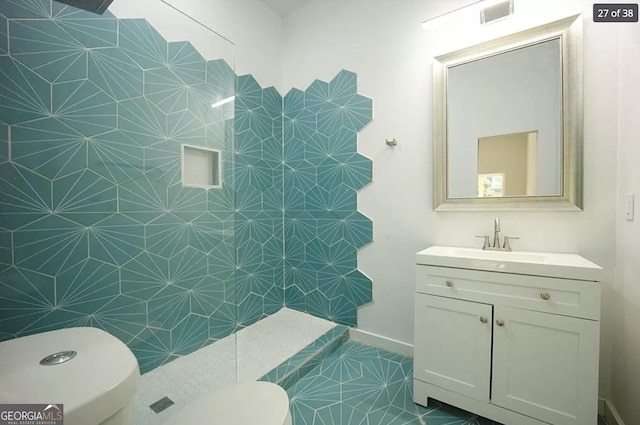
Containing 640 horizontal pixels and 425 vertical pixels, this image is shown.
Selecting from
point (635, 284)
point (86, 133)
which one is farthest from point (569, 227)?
point (86, 133)

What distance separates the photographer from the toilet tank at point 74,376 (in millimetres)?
610

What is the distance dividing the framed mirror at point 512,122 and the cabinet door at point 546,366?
642mm

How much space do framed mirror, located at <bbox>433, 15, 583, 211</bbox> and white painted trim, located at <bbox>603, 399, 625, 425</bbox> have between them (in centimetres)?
97

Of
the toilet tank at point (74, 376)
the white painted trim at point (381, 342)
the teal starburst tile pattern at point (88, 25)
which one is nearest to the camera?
the toilet tank at point (74, 376)

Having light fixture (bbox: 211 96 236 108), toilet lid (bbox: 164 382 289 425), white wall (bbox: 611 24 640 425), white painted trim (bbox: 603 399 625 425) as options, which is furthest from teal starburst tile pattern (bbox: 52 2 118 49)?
white painted trim (bbox: 603 399 625 425)

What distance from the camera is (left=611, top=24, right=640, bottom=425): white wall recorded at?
115 cm

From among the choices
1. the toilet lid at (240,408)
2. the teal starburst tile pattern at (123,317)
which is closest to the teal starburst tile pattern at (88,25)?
the teal starburst tile pattern at (123,317)

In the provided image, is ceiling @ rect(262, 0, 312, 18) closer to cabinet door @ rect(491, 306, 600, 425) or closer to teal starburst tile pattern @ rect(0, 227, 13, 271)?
teal starburst tile pattern @ rect(0, 227, 13, 271)

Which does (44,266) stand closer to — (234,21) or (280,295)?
(280,295)

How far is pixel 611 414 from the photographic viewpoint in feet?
4.26

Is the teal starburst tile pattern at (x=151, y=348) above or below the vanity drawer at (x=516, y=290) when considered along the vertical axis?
below

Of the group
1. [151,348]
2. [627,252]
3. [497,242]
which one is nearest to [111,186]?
[151,348]

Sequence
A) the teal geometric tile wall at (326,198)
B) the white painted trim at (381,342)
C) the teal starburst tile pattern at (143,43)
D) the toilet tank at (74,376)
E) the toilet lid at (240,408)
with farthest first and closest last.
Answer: the teal geometric tile wall at (326,198)
the white painted trim at (381,342)
the teal starburst tile pattern at (143,43)
the toilet lid at (240,408)
the toilet tank at (74,376)

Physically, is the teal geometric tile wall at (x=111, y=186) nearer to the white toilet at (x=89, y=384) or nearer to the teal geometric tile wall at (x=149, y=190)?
the teal geometric tile wall at (x=149, y=190)
